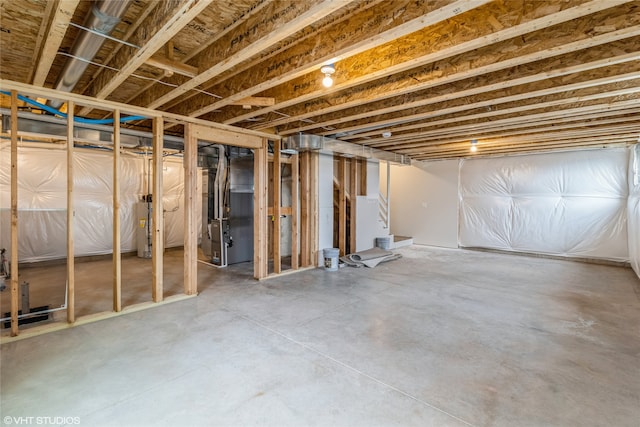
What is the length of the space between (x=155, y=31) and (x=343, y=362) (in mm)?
2715

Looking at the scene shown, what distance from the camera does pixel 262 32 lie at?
7.04 feet

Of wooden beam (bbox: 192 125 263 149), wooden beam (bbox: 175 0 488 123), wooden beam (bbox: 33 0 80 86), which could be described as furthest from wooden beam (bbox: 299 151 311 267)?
wooden beam (bbox: 33 0 80 86)

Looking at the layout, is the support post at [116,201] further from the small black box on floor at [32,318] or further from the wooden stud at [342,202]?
the wooden stud at [342,202]

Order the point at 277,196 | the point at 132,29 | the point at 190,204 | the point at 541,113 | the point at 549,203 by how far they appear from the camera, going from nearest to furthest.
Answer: the point at 132,29, the point at 541,113, the point at 190,204, the point at 277,196, the point at 549,203

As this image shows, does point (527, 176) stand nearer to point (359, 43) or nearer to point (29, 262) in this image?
point (359, 43)

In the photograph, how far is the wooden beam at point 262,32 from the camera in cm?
185

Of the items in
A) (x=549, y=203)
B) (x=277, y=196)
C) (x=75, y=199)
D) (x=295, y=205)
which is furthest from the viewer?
(x=549, y=203)

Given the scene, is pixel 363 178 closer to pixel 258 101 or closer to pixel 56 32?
pixel 258 101

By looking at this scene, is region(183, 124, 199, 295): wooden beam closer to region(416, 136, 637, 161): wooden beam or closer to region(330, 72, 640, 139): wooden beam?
region(330, 72, 640, 139): wooden beam

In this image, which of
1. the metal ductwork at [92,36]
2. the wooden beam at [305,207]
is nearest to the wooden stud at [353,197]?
the wooden beam at [305,207]

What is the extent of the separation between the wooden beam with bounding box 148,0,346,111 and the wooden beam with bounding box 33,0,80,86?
0.94 metres

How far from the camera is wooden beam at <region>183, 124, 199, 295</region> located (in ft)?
13.2

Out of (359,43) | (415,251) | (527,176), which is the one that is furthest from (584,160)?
(359,43)

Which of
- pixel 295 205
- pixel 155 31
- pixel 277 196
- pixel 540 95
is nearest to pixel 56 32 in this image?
pixel 155 31
